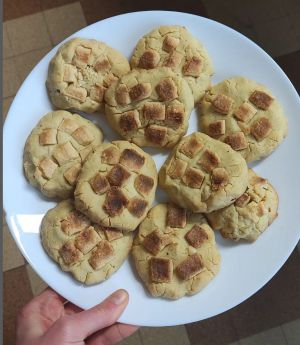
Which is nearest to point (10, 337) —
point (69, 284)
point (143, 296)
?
point (69, 284)

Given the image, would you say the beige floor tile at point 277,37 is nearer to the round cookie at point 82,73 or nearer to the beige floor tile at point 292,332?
the round cookie at point 82,73

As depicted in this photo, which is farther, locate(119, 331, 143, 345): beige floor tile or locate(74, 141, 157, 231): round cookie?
locate(119, 331, 143, 345): beige floor tile

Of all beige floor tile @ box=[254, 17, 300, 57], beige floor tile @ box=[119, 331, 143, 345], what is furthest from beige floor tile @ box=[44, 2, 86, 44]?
beige floor tile @ box=[119, 331, 143, 345]

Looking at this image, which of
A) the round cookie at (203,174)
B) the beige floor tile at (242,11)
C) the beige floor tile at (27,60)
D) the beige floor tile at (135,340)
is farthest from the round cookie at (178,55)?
the beige floor tile at (135,340)

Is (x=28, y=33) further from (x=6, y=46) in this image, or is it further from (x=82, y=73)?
(x=82, y=73)

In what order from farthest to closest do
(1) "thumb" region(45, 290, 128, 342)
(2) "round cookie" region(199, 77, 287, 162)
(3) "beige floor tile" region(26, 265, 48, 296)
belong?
Answer: 1. (3) "beige floor tile" region(26, 265, 48, 296)
2. (2) "round cookie" region(199, 77, 287, 162)
3. (1) "thumb" region(45, 290, 128, 342)

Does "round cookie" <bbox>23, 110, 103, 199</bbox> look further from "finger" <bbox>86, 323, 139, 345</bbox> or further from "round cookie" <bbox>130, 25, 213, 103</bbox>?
"finger" <bbox>86, 323, 139, 345</bbox>

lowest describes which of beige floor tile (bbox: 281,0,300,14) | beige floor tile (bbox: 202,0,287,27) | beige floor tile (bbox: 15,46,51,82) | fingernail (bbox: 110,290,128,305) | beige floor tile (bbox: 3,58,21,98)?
fingernail (bbox: 110,290,128,305)

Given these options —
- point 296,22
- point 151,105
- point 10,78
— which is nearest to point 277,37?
point 296,22
